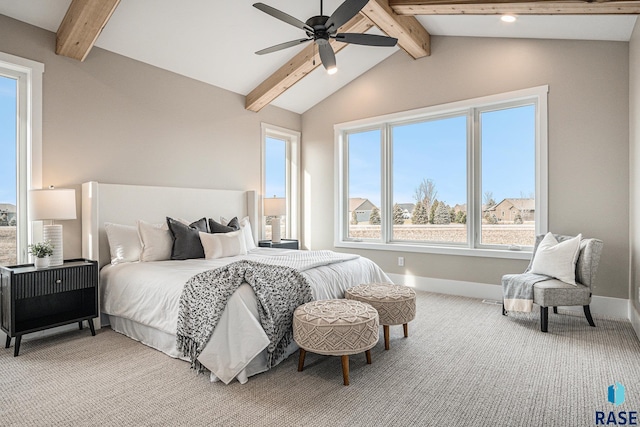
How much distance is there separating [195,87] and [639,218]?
5.01m

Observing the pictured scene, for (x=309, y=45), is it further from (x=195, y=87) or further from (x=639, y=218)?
(x=639, y=218)

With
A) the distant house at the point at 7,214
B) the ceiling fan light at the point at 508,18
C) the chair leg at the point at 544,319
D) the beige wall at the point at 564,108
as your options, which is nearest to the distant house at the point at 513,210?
the beige wall at the point at 564,108

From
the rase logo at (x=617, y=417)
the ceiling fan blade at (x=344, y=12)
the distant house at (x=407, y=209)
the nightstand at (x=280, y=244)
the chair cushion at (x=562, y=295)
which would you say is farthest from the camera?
the distant house at (x=407, y=209)

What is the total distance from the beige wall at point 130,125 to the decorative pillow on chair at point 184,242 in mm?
853

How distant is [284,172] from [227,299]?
4.11 meters

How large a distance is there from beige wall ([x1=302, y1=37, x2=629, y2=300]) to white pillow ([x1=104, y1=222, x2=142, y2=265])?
3.48 metres

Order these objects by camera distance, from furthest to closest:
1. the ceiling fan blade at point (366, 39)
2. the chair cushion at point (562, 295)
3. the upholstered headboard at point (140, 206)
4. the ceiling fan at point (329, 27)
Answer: the upholstered headboard at point (140, 206), the chair cushion at point (562, 295), the ceiling fan blade at point (366, 39), the ceiling fan at point (329, 27)

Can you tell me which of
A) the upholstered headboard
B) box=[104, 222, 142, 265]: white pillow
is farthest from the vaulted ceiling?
box=[104, 222, 142, 265]: white pillow

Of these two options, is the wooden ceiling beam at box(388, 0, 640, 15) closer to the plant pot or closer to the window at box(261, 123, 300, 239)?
the window at box(261, 123, 300, 239)

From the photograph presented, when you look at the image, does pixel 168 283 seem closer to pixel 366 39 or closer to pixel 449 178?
pixel 366 39

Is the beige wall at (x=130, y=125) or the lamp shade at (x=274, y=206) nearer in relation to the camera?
the beige wall at (x=130, y=125)

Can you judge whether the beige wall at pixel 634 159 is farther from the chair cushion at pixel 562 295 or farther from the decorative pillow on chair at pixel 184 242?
the decorative pillow on chair at pixel 184 242

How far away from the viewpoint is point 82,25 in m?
3.27

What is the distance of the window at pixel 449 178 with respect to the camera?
4438 millimetres
